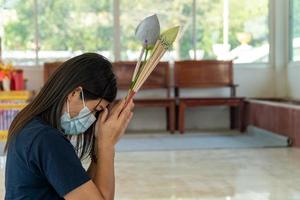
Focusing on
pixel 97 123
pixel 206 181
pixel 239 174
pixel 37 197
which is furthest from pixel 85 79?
pixel 239 174

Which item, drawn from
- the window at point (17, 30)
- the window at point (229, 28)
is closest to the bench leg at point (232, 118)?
the window at point (229, 28)

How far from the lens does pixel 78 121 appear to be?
4.21 feet

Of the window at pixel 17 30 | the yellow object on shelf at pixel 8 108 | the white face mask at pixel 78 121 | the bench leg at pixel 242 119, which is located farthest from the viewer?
the window at pixel 17 30

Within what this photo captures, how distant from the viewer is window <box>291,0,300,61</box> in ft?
23.9

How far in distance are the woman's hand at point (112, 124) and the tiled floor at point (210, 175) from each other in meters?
2.07

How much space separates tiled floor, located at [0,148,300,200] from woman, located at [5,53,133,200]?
207cm

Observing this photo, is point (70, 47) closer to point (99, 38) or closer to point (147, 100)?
point (99, 38)

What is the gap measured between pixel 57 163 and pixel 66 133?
7.2 inches

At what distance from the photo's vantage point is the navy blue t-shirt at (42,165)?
114cm

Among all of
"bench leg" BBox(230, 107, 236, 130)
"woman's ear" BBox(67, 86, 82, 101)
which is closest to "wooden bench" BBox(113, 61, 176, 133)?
"bench leg" BBox(230, 107, 236, 130)

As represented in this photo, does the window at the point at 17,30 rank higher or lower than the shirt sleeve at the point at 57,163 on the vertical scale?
higher

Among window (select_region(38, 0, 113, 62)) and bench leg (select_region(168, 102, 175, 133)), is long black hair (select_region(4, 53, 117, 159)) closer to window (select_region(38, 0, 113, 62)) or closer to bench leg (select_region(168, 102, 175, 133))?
bench leg (select_region(168, 102, 175, 133))

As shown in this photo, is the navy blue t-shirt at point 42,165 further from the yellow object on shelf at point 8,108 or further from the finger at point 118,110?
the yellow object on shelf at point 8,108

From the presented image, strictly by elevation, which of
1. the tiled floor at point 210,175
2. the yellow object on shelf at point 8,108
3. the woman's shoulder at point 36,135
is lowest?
the tiled floor at point 210,175
